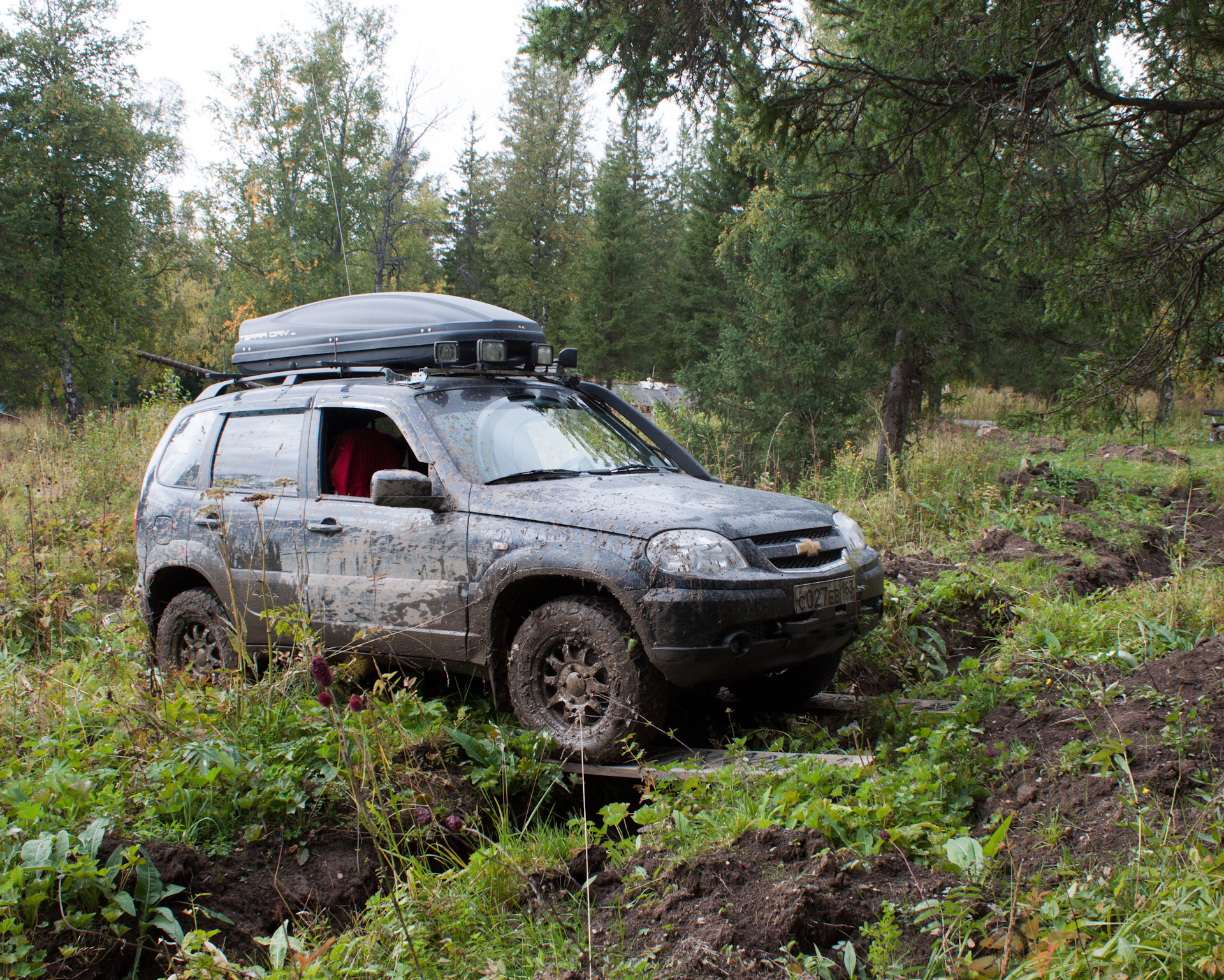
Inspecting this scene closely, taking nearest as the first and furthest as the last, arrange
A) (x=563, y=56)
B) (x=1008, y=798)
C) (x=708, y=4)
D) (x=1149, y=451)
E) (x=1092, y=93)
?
1. (x=1008, y=798)
2. (x=1092, y=93)
3. (x=708, y=4)
4. (x=563, y=56)
5. (x=1149, y=451)

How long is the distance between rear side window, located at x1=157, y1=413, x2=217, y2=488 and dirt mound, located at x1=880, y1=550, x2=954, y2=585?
4.72m

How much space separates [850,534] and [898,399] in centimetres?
1095

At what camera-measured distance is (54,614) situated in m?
6.31

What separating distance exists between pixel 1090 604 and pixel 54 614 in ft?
23.8

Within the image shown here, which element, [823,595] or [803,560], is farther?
[803,560]

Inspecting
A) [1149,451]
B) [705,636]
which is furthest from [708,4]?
[1149,451]

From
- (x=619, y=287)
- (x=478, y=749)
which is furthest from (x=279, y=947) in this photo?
(x=619, y=287)

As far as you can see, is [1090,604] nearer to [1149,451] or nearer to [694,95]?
[694,95]

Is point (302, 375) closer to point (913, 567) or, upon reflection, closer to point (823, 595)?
point (823, 595)

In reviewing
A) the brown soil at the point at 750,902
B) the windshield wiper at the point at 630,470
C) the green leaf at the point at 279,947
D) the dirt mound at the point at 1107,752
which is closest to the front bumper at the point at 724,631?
the brown soil at the point at 750,902

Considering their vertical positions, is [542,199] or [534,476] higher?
[542,199]

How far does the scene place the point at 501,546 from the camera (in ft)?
13.3

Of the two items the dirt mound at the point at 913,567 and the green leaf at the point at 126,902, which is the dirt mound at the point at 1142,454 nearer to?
the dirt mound at the point at 913,567

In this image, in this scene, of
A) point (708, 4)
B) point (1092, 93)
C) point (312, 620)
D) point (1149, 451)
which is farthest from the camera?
point (1149, 451)
